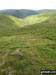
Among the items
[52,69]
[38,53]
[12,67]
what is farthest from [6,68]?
[38,53]

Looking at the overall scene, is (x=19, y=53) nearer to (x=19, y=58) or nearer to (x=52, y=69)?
(x=19, y=58)

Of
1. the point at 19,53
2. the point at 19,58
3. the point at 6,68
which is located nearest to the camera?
the point at 6,68

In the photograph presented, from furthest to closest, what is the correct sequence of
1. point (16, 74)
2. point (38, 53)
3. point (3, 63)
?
point (38, 53) < point (3, 63) < point (16, 74)

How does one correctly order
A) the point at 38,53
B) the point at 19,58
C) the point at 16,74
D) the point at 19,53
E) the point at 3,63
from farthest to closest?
the point at 38,53 → the point at 19,53 → the point at 19,58 → the point at 3,63 → the point at 16,74

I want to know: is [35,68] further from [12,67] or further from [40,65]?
[12,67]

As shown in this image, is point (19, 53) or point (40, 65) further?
point (19, 53)

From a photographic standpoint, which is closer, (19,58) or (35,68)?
(35,68)

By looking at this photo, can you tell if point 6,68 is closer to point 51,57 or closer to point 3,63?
point 3,63

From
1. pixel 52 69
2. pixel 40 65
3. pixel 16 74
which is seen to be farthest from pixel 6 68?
pixel 52 69

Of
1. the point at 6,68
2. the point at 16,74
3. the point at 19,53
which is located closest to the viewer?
the point at 16,74
